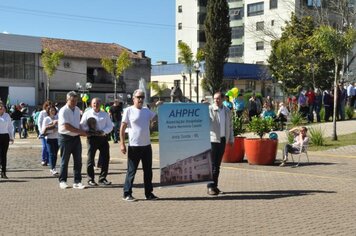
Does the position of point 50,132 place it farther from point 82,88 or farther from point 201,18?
point 201,18

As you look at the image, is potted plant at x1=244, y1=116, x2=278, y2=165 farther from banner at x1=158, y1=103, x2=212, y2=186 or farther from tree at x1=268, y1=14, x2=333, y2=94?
tree at x1=268, y1=14, x2=333, y2=94

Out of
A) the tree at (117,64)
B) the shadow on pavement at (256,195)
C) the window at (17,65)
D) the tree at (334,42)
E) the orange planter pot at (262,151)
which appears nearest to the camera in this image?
the shadow on pavement at (256,195)

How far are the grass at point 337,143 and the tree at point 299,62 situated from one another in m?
23.1

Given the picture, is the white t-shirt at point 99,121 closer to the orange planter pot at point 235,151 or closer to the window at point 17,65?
the orange planter pot at point 235,151

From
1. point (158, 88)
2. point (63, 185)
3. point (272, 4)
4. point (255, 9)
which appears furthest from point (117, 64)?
point (63, 185)

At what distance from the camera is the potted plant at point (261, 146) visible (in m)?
14.2

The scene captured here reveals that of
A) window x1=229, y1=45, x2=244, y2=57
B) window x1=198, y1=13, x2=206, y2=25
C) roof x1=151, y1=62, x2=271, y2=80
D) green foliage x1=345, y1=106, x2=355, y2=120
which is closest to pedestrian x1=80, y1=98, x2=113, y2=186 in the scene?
green foliage x1=345, y1=106, x2=355, y2=120

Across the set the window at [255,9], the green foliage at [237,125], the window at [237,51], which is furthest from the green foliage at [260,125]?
the window at [237,51]

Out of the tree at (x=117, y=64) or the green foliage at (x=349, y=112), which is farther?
the tree at (x=117, y=64)

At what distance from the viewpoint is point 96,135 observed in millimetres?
11062

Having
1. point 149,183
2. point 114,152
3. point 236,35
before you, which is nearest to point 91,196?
point 149,183

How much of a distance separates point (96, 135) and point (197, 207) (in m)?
3.25

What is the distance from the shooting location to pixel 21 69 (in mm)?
50688

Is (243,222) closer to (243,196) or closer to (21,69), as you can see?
(243,196)
